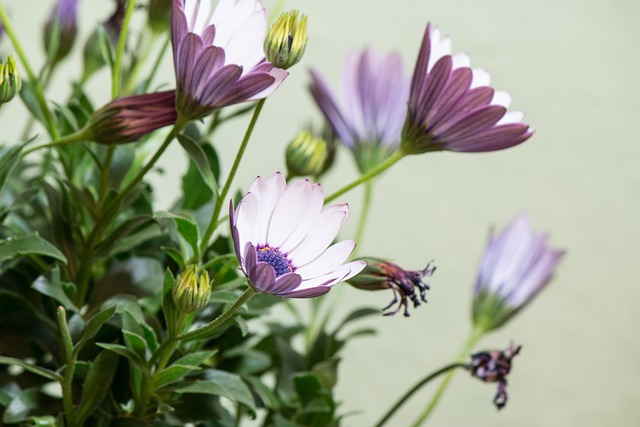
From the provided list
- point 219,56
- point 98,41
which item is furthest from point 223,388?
point 98,41

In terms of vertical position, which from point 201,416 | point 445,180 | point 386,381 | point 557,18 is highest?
point 557,18

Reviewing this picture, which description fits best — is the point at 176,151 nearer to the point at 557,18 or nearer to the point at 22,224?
the point at 557,18

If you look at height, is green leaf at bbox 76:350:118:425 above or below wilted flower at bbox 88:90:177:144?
below

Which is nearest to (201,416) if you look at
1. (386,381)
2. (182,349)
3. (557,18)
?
(182,349)

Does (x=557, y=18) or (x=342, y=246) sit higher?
(x=557, y=18)

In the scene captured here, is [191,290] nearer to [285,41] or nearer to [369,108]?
[285,41]

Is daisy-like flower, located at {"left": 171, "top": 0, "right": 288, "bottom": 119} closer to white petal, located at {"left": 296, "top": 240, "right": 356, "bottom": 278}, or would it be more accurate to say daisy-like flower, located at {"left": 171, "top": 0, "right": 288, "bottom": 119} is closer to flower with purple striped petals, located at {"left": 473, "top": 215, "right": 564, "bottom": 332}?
white petal, located at {"left": 296, "top": 240, "right": 356, "bottom": 278}

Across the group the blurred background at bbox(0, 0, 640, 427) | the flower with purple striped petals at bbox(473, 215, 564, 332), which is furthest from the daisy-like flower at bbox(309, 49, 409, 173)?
the blurred background at bbox(0, 0, 640, 427)

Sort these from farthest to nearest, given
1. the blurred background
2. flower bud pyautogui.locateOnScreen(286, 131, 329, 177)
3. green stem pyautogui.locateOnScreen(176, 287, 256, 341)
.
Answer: the blurred background → flower bud pyautogui.locateOnScreen(286, 131, 329, 177) → green stem pyautogui.locateOnScreen(176, 287, 256, 341)
